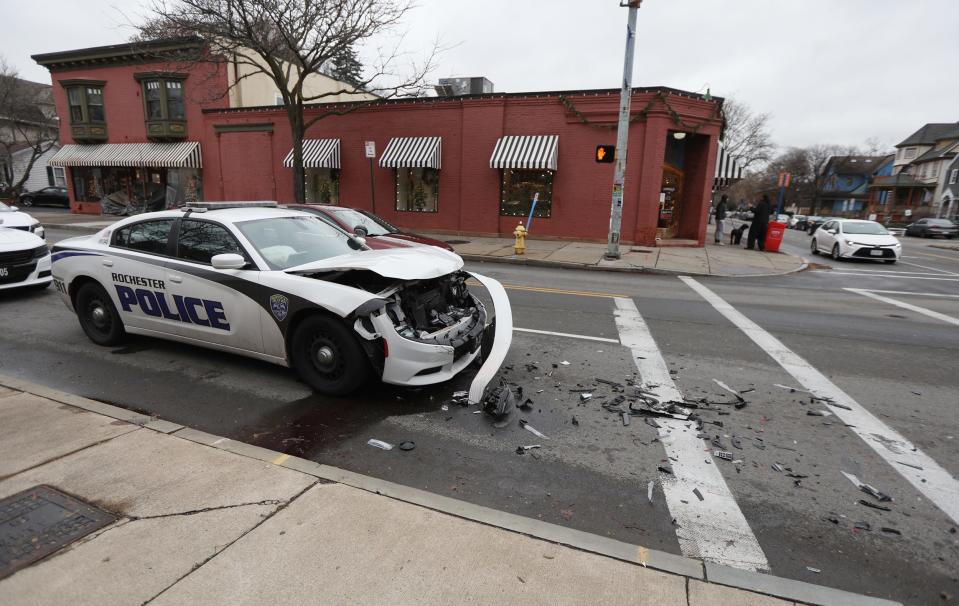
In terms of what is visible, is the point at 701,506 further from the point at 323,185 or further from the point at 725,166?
the point at 323,185

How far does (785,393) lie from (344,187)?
67.9ft

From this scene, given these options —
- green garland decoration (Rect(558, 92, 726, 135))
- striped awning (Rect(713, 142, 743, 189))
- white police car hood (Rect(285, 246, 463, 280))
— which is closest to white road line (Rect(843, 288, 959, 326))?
green garland decoration (Rect(558, 92, 726, 135))

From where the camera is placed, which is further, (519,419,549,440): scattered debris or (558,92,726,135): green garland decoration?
(558,92,726,135): green garland decoration

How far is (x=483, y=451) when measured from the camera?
3.91m

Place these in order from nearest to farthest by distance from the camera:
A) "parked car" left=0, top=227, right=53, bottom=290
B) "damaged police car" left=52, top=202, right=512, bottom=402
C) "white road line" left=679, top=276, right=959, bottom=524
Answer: "white road line" left=679, top=276, right=959, bottom=524, "damaged police car" left=52, top=202, right=512, bottom=402, "parked car" left=0, top=227, right=53, bottom=290

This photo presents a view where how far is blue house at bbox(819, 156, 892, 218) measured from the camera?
73750 mm

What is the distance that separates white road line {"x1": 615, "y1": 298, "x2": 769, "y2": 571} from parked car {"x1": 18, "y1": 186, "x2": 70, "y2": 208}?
142 ft

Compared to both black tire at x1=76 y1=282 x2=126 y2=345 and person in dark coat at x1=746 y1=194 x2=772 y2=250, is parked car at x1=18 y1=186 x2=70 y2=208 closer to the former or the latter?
black tire at x1=76 y1=282 x2=126 y2=345

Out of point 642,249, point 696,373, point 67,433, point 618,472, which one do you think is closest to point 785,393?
point 696,373

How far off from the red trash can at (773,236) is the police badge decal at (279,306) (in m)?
18.8

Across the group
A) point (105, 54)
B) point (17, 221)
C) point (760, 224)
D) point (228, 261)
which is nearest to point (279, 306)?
point (228, 261)

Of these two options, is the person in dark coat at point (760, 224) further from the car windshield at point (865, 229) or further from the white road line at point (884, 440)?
the white road line at point (884, 440)

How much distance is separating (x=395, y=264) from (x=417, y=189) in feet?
57.8

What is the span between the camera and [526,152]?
18672mm
